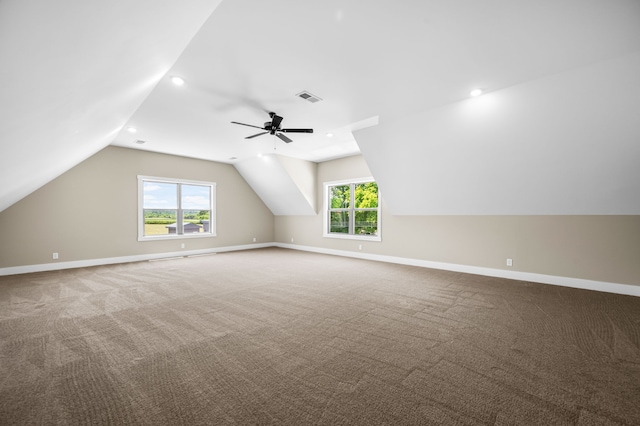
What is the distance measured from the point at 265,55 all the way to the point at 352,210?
522cm

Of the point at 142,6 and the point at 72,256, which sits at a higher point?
the point at 142,6

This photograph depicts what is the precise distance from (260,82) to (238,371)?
3112mm

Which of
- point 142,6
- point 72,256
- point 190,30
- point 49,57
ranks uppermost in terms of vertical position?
point 190,30

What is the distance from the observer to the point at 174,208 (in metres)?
7.29

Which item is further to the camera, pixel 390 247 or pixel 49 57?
pixel 390 247

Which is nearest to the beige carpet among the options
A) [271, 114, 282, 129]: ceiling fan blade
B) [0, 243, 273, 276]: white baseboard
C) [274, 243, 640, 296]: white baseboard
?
[274, 243, 640, 296]: white baseboard

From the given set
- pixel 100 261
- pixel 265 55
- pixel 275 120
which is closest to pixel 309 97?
pixel 275 120

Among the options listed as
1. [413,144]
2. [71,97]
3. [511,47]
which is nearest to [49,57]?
[71,97]

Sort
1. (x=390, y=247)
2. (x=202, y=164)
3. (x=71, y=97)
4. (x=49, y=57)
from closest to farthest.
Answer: (x=49, y=57) → (x=71, y=97) → (x=390, y=247) → (x=202, y=164)

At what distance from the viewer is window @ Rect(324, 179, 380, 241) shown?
700 centimetres

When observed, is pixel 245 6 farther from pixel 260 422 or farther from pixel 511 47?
pixel 260 422

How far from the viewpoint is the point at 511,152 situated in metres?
4.07

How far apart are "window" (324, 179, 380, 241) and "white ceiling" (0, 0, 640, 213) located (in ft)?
10.6

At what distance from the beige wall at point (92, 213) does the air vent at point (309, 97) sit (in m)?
5.16
